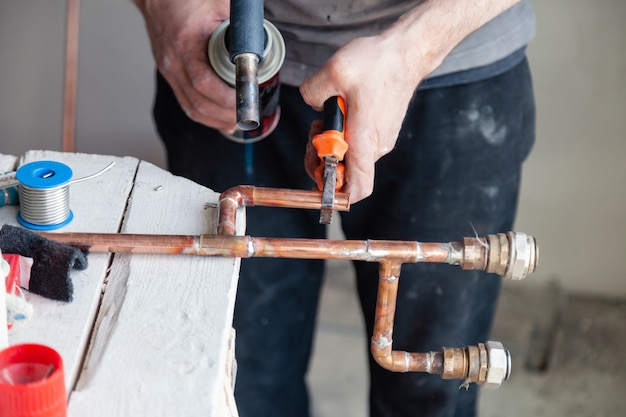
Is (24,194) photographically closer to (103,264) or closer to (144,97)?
(103,264)

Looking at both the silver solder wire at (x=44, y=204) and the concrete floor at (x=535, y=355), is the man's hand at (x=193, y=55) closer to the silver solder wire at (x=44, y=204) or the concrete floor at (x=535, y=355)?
the silver solder wire at (x=44, y=204)

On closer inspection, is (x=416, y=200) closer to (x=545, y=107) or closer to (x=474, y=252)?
(x=474, y=252)

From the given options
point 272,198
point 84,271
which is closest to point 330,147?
point 272,198

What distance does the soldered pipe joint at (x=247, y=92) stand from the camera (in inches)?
34.7

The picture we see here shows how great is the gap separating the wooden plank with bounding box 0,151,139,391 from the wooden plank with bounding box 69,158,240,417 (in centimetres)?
1

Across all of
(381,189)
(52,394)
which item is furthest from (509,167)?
(52,394)

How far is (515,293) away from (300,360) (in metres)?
1.01

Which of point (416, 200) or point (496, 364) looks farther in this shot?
point (416, 200)

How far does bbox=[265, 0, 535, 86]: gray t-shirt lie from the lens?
1.22 m

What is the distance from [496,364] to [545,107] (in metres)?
1.41

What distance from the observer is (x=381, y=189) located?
4.44 feet

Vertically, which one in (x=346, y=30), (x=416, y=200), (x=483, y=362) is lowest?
(x=483, y=362)

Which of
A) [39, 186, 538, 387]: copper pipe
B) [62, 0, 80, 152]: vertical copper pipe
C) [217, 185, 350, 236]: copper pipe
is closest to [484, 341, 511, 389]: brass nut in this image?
[39, 186, 538, 387]: copper pipe

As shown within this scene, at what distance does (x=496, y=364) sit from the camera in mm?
922
